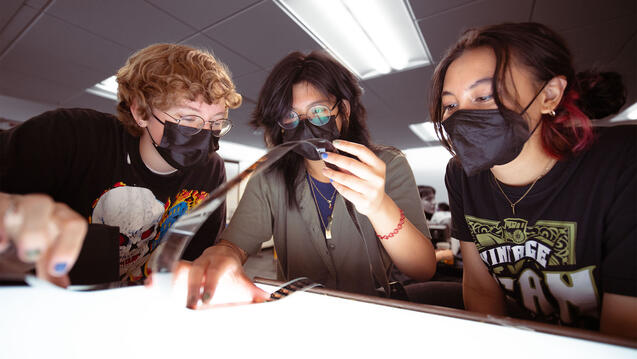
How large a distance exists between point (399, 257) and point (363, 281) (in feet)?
0.61

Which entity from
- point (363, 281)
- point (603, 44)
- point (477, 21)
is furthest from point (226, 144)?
point (603, 44)

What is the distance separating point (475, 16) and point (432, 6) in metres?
0.38

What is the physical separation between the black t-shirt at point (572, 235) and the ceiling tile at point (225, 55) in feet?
7.52

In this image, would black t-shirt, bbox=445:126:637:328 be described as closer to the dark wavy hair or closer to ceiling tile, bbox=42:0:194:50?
the dark wavy hair

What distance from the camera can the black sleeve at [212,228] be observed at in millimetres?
702

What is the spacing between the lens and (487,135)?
0.66 meters

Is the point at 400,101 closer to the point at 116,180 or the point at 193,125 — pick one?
the point at 193,125

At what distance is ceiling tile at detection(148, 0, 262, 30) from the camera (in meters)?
1.79

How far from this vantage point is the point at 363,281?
33.1 inches

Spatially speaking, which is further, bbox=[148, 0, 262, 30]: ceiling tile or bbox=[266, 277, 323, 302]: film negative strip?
bbox=[148, 0, 262, 30]: ceiling tile

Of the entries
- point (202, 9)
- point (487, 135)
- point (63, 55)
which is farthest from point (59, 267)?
point (63, 55)

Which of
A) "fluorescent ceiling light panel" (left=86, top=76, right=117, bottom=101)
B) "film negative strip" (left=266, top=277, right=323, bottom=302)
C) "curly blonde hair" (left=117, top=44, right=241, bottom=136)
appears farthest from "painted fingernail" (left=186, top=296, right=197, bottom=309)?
"fluorescent ceiling light panel" (left=86, top=76, right=117, bottom=101)

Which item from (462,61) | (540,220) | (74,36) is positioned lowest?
(540,220)

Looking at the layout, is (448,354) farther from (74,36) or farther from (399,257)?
(74,36)
